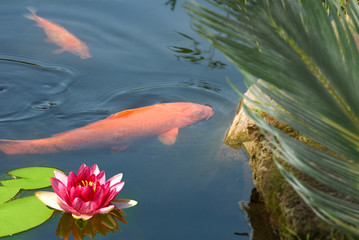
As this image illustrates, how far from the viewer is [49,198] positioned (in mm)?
2203

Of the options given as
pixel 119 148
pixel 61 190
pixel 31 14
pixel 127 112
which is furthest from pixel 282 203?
pixel 31 14

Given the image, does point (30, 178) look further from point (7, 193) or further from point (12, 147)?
point (12, 147)

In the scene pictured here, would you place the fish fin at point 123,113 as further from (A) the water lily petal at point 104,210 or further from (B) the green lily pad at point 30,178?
(A) the water lily petal at point 104,210

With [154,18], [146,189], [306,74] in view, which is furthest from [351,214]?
[154,18]

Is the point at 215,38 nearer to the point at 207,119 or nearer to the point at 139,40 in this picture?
the point at 207,119

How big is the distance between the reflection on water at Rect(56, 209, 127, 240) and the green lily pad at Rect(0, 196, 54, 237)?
95 mm

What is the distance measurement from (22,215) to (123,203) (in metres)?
0.46

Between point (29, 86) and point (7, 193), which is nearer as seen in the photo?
point (7, 193)

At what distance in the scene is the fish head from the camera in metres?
3.28

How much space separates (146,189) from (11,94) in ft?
5.43

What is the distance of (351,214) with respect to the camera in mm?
1421

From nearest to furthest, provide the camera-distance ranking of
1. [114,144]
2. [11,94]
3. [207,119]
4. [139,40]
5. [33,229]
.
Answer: [33,229] < [114,144] < [207,119] < [11,94] < [139,40]

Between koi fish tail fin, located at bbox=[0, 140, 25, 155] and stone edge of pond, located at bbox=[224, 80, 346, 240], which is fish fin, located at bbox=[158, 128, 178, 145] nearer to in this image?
stone edge of pond, located at bbox=[224, 80, 346, 240]

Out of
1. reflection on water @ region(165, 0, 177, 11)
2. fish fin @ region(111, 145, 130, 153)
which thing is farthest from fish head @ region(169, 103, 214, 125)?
reflection on water @ region(165, 0, 177, 11)
